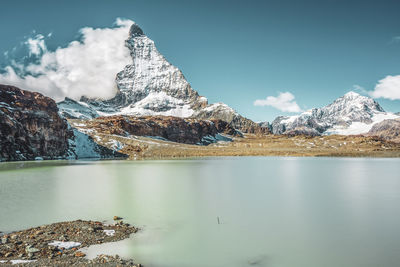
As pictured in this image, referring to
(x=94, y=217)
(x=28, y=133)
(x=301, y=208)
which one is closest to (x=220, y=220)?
(x=301, y=208)

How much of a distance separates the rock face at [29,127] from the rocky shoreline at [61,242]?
83.1 m

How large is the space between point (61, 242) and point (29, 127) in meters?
98.1

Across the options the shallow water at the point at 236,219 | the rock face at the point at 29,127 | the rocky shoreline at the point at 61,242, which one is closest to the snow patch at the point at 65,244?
the rocky shoreline at the point at 61,242

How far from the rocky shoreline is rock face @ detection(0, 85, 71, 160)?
83050 millimetres

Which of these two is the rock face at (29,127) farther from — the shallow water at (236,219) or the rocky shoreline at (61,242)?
the rocky shoreline at (61,242)

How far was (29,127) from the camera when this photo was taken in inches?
3814

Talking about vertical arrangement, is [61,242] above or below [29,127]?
below

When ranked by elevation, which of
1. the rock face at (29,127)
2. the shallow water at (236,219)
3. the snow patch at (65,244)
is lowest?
the shallow water at (236,219)

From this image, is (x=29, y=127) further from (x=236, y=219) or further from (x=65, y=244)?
(x=236, y=219)

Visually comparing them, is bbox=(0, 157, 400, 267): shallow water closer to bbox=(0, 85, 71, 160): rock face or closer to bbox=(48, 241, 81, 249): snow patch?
bbox=(48, 241, 81, 249): snow patch

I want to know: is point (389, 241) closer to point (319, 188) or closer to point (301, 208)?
point (301, 208)

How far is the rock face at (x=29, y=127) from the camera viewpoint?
87.5 m

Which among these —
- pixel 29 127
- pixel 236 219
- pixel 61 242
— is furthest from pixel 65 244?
pixel 29 127

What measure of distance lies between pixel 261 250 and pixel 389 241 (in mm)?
6272
